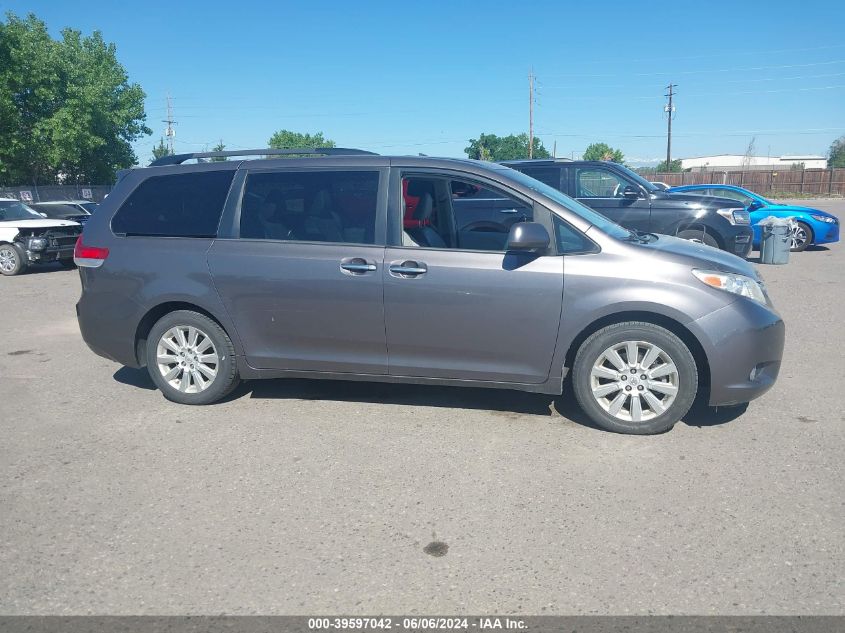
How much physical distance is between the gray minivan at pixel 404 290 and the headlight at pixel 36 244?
33.7 feet

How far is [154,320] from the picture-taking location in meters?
5.37

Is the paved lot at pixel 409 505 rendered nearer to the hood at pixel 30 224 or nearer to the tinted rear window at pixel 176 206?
the tinted rear window at pixel 176 206

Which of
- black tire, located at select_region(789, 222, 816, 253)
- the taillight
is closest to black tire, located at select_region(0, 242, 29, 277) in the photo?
the taillight

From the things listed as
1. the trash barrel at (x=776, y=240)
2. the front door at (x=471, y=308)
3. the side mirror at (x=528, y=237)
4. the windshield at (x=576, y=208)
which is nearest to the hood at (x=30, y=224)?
the front door at (x=471, y=308)

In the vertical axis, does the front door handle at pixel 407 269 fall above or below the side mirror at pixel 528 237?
below

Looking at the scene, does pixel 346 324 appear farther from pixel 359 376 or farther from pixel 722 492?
pixel 722 492

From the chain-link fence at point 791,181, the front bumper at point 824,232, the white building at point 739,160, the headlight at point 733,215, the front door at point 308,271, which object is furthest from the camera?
the white building at point 739,160

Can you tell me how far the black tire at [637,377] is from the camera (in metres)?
4.39

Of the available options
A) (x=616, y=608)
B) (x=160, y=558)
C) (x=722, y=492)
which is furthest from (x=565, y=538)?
(x=160, y=558)

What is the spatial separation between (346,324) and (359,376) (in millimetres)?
423

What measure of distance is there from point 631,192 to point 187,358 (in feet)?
26.9

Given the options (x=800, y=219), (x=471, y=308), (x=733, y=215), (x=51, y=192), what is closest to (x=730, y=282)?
(x=471, y=308)

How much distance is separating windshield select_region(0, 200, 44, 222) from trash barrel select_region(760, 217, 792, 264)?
15.5 metres

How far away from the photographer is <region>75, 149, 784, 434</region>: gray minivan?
14.5 ft
